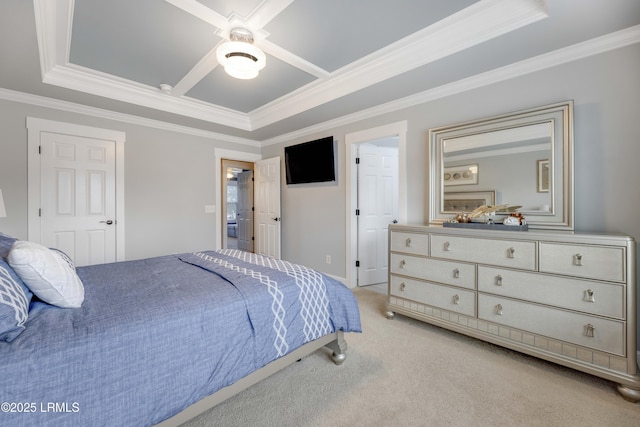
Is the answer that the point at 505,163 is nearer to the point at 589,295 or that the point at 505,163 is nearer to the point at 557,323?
the point at 589,295

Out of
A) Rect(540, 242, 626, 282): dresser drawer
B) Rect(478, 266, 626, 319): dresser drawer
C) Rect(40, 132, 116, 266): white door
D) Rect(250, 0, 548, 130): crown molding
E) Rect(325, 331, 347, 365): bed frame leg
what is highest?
Rect(250, 0, 548, 130): crown molding

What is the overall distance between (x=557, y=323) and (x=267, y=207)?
406cm

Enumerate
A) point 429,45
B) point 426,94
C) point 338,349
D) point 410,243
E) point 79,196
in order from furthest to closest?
point 79,196, point 426,94, point 410,243, point 429,45, point 338,349

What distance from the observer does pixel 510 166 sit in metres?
2.41

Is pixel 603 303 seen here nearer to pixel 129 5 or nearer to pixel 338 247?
pixel 338 247

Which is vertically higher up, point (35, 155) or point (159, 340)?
point (35, 155)

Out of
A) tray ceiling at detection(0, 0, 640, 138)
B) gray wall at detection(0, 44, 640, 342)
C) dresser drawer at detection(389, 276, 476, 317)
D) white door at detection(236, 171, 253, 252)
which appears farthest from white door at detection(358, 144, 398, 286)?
white door at detection(236, 171, 253, 252)

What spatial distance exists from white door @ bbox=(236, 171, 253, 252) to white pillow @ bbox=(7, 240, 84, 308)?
478cm

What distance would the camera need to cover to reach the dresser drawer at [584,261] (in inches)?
64.9

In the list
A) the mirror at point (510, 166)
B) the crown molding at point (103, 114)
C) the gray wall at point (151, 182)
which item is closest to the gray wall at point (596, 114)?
the mirror at point (510, 166)

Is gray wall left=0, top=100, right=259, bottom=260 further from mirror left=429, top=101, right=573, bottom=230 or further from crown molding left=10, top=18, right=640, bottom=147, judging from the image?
mirror left=429, top=101, right=573, bottom=230

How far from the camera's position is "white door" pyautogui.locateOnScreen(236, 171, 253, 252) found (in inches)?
243

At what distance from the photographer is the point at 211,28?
218 cm

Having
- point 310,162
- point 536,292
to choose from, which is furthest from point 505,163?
point 310,162
